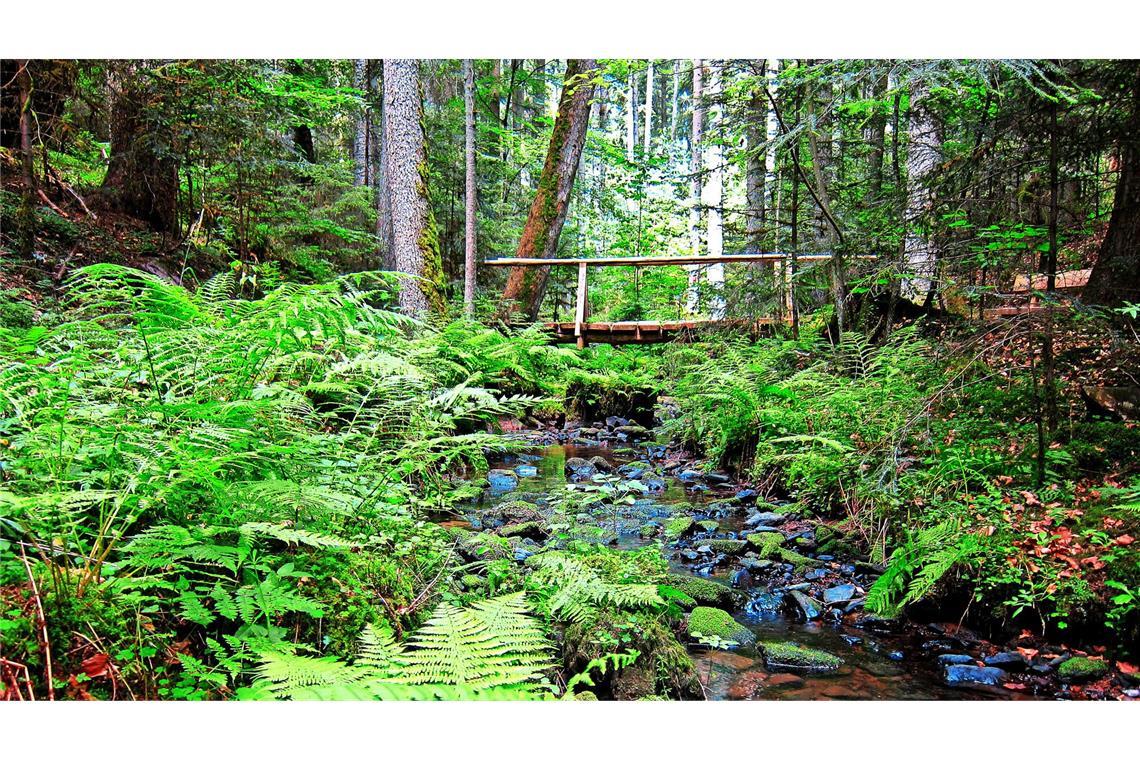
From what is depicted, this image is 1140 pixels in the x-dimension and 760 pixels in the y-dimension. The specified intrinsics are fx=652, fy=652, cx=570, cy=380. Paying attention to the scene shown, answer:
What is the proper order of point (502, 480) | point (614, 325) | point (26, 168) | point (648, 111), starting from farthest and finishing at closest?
point (648, 111) → point (614, 325) → point (502, 480) → point (26, 168)

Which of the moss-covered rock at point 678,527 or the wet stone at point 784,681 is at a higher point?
the wet stone at point 784,681

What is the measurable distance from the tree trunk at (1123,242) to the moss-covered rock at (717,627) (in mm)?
2745

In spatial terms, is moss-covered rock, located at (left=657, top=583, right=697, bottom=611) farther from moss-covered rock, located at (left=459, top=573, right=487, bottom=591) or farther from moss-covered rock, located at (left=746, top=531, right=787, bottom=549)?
moss-covered rock, located at (left=746, top=531, right=787, bottom=549)

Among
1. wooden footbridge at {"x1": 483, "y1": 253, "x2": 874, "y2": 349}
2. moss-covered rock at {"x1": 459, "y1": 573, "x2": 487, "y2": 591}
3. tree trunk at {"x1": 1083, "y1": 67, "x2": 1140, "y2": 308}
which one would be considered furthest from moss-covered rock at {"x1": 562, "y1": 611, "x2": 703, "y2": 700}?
wooden footbridge at {"x1": 483, "y1": 253, "x2": 874, "y2": 349}

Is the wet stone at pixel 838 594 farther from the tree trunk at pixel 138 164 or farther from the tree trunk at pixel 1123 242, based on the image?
the tree trunk at pixel 138 164

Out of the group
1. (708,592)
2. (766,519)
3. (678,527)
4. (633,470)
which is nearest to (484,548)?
(708,592)

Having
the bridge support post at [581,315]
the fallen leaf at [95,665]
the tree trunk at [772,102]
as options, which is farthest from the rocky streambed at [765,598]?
the bridge support post at [581,315]

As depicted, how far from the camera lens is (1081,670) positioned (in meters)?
2.68

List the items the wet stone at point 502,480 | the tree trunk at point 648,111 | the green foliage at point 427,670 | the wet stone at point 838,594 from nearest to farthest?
the green foliage at point 427,670
the wet stone at point 838,594
the wet stone at point 502,480
the tree trunk at point 648,111

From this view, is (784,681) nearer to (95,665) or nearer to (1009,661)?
(1009,661)

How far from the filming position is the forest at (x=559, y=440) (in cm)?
189

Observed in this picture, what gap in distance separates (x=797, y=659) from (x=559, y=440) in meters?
5.25

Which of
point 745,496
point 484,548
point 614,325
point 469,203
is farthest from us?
point 614,325

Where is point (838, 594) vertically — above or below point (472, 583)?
below
